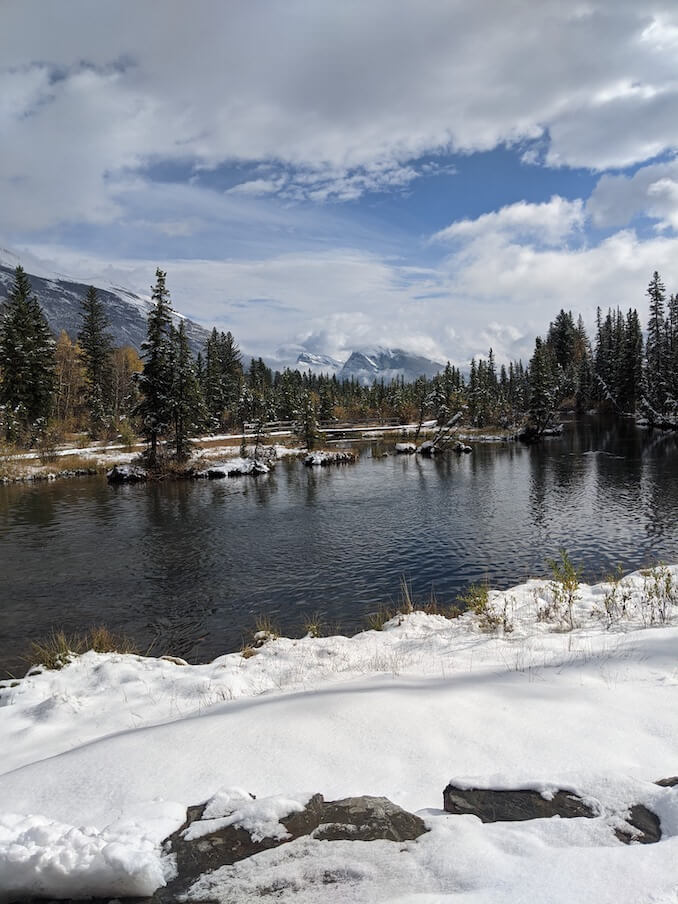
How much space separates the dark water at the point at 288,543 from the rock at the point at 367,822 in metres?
8.50

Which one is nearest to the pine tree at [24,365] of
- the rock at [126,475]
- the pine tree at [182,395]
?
the rock at [126,475]

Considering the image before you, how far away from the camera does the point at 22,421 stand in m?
51.1

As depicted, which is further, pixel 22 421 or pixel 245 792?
pixel 22 421

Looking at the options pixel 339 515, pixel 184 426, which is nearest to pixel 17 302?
pixel 184 426

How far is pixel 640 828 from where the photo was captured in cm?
306

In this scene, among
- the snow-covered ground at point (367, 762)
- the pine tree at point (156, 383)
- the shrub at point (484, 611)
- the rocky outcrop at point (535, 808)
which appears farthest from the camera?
the pine tree at point (156, 383)

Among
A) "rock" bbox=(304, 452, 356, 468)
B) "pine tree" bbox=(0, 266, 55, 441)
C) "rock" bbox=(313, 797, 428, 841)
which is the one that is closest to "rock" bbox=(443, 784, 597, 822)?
"rock" bbox=(313, 797, 428, 841)

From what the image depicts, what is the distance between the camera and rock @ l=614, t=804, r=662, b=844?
2.95 m

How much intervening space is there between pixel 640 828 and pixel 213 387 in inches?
3601

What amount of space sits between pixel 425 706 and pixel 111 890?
3.31 metres

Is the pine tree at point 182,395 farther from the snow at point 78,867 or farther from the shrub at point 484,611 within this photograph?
the snow at point 78,867

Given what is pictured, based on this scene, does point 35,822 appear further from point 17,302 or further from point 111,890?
point 17,302

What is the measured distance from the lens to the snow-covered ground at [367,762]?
276cm

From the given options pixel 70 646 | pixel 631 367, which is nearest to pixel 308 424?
pixel 70 646
